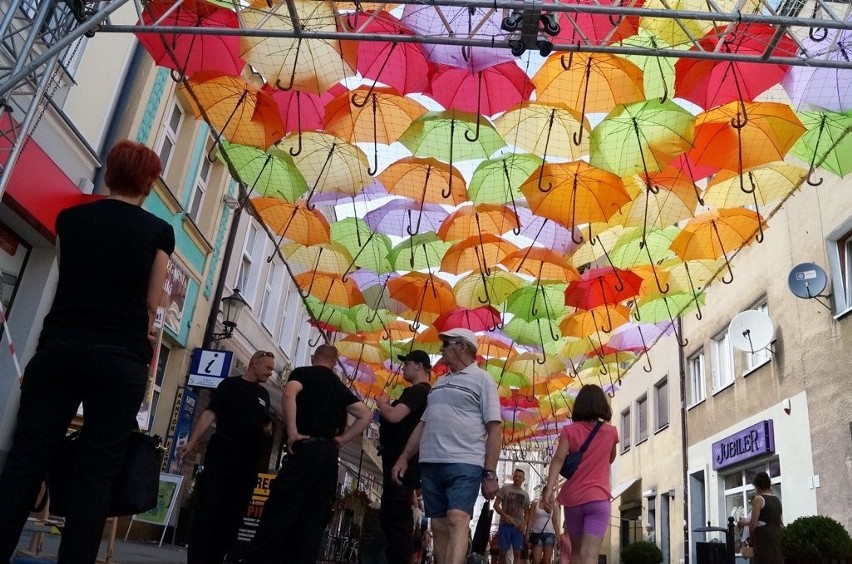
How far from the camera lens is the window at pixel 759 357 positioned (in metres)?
13.1

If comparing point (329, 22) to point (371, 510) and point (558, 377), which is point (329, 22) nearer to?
point (371, 510)

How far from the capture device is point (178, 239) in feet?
40.1

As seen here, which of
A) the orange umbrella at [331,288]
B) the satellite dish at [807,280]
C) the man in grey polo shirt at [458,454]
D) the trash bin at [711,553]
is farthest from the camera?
the orange umbrella at [331,288]

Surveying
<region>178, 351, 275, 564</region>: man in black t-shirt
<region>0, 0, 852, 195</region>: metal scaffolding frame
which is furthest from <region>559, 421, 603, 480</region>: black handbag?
<region>0, 0, 852, 195</region>: metal scaffolding frame

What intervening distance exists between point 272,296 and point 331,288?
7.33 meters

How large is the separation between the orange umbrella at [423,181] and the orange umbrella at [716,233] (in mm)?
3452

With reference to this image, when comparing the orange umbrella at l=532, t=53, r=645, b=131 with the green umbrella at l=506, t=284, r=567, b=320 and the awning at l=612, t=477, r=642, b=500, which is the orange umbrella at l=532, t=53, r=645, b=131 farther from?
the awning at l=612, t=477, r=642, b=500

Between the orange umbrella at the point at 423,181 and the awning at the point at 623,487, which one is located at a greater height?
the orange umbrella at the point at 423,181

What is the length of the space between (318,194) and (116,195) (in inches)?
271

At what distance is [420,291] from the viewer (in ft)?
41.2

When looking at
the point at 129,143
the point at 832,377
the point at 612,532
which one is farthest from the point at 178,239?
the point at 612,532

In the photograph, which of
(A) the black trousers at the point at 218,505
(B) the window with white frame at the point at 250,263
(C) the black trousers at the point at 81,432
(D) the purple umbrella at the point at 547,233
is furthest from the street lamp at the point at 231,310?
(C) the black trousers at the point at 81,432

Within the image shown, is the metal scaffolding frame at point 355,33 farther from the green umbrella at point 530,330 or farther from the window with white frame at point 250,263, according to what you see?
the window with white frame at point 250,263

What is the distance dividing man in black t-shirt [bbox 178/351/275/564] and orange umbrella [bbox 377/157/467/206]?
4269 millimetres
